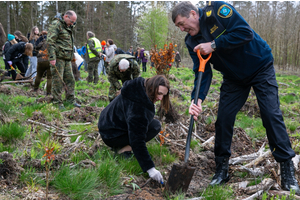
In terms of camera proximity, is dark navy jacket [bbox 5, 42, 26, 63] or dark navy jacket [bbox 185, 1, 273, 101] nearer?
dark navy jacket [bbox 185, 1, 273, 101]

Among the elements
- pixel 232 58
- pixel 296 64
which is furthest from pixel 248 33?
pixel 296 64

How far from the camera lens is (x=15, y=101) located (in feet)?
17.4

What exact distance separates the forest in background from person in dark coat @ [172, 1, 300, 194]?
12.0 metres

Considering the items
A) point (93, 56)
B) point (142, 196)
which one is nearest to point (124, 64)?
point (142, 196)

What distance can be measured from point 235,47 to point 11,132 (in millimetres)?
3146

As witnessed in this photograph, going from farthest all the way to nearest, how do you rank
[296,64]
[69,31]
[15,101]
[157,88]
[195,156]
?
[296,64] → [69,31] → [15,101] → [195,156] → [157,88]

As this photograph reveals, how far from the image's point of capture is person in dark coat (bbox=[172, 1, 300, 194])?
2.40m

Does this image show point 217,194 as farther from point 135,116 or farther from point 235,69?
point 235,69

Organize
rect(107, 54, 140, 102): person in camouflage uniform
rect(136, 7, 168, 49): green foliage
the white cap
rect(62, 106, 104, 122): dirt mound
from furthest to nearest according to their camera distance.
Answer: rect(136, 7, 168, 49): green foliage, rect(107, 54, 140, 102): person in camouflage uniform, the white cap, rect(62, 106, 104, 122): dirt mound

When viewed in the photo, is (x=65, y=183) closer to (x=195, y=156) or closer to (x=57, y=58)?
(x=195, y=156)

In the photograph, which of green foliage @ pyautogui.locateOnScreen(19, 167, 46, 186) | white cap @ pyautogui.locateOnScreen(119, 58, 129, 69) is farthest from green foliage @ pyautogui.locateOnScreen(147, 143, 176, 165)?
white cap @ pyautogui.locateOnScreen(119, 58, 129, 69)

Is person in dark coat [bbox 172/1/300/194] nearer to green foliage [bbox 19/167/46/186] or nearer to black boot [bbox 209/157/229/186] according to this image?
black boot [bbox 209/157/229/186]

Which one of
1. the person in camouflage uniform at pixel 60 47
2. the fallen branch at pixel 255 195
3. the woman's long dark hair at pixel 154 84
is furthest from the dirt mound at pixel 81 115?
the fallen branch at pixel 255 195

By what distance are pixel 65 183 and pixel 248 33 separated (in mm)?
2407
